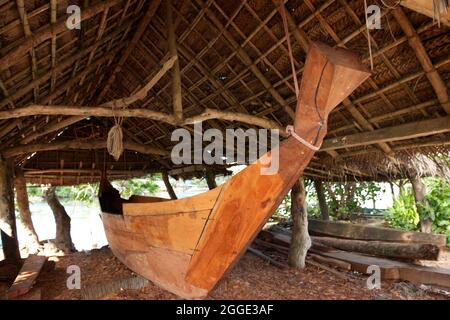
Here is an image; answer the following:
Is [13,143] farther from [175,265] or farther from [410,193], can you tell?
[410,193]

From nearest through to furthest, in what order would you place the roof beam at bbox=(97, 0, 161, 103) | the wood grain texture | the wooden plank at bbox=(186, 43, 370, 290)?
the wooden plank at bbox=(186, 43, 370, 290) < the wood grain texture < the roof beam at bbox=(97, 0, 161, 103)

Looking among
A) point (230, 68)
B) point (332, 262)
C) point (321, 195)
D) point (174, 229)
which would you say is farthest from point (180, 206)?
point (321, 195)

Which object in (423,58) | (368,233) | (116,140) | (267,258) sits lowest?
(267,258)

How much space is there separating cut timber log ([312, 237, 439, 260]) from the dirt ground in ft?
2.20

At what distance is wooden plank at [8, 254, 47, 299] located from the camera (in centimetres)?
303

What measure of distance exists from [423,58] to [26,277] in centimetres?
472

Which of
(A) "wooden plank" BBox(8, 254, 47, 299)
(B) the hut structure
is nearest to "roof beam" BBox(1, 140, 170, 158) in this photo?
(B) the hut structure

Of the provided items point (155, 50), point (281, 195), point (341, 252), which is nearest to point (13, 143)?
point (155, 50)

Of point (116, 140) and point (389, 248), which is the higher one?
point (116, 140)

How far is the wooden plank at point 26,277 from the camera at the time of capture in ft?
9.93

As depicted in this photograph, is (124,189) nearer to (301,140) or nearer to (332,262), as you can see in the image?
(332,262)

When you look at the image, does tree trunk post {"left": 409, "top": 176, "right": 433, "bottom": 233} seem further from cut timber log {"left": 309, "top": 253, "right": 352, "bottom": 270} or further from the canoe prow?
the canoe prow

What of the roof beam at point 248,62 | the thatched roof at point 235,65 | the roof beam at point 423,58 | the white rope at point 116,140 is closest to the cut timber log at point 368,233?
the thatched roof at point 235,65

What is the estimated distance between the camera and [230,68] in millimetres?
4090
